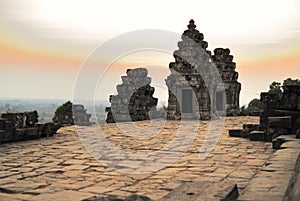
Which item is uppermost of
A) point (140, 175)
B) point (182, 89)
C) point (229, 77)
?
point (229, 77)

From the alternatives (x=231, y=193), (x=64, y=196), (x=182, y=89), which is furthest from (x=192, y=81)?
(x=64, y=196)

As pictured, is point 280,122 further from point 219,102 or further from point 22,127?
point 219,102

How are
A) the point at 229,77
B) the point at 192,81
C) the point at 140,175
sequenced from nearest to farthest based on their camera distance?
A: the point at 140,175, the point at 192,81, the point at 229,77

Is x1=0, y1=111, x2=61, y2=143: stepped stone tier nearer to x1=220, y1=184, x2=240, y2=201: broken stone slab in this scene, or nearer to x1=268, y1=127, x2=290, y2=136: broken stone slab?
x1=268, y1=127, x2=290, y2=136: broken stone slab

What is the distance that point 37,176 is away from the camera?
660cm

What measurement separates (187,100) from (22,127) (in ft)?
32.4

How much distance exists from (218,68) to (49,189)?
714 inches

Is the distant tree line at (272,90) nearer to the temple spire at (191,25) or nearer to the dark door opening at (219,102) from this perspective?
the dark door opening at (219,102)

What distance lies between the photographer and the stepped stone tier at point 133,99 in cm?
1922

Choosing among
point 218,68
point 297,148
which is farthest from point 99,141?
point 218,68

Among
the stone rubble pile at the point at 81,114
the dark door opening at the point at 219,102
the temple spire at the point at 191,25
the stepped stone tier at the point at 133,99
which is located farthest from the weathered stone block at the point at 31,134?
the dark door opening at the point at 219,102

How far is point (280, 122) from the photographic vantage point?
434 inches

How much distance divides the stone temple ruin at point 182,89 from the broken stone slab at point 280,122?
8614 millimetres

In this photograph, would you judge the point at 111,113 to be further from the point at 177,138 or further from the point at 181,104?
the point at 177,138
